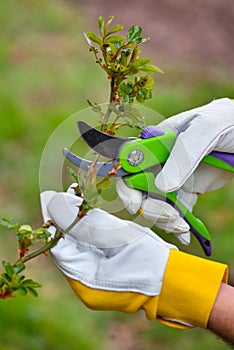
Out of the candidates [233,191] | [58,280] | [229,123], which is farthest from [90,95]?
[229,123]

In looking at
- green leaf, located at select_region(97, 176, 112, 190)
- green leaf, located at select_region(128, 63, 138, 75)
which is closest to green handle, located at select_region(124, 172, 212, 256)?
green leaf, located at select_region(97, 176, 112, 190)

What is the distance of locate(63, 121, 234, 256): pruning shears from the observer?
1244mm

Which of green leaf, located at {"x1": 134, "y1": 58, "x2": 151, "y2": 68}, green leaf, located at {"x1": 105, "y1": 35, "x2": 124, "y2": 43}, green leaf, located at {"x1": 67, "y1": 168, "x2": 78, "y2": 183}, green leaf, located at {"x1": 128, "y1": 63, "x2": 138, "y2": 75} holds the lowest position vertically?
green leaf, located at {"x1": 67, "y1": 168, "x2": 78, "y2": 183}

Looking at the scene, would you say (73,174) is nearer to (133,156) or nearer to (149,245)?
(133,156)

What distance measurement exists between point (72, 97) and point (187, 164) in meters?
2.36

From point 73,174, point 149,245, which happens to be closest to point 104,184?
point 73,174

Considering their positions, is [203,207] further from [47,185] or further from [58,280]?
[47,185]

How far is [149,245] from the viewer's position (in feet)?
4.59

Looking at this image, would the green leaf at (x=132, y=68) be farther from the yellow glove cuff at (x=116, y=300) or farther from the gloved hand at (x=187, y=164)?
the yellow glove cuff at (x=116, y=300)

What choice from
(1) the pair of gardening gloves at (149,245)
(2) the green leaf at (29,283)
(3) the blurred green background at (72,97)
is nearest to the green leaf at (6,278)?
(2) the green leaf at (29,283)

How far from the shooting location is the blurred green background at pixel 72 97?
2494 millimetres

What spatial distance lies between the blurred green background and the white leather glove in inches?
41.7

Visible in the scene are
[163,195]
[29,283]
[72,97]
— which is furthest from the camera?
[72,97]

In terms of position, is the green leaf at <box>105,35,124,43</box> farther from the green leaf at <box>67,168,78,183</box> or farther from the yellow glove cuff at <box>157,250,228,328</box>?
the yellow glove cuff at <box>157,250,228,328</box>
